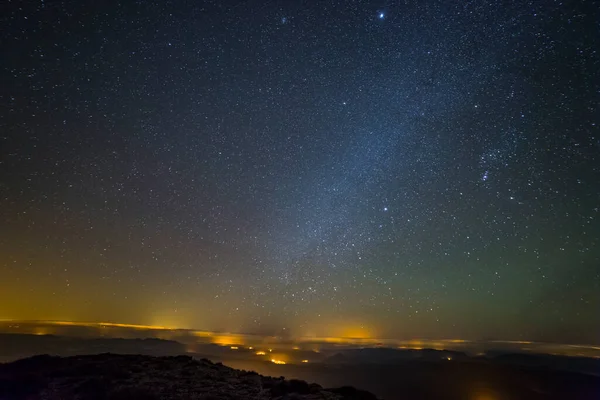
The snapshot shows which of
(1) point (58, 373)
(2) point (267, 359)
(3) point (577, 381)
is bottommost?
(3) point (577, 381)

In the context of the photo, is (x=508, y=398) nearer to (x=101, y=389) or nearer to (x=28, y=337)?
(x=101, y=389)

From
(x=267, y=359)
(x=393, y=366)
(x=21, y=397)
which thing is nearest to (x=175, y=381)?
(x=21, y=397)

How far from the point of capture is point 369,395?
22.0 meters

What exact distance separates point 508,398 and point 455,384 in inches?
1085

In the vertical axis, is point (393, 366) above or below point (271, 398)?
below

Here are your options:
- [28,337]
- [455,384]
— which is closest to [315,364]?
[455,384]

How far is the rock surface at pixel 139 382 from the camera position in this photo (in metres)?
16.5

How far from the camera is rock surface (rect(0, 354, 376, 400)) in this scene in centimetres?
1645

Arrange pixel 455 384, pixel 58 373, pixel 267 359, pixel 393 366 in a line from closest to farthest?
pixel 58 373 < pixel 267 359 < pixel 455 384 < pixel 393 366

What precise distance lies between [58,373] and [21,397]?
4493 millimetres

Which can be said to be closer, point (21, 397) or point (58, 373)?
point (21, 397)

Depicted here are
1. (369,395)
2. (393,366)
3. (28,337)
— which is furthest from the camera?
(393,366)

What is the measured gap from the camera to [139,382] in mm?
18875

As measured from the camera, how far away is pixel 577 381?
162 metres
